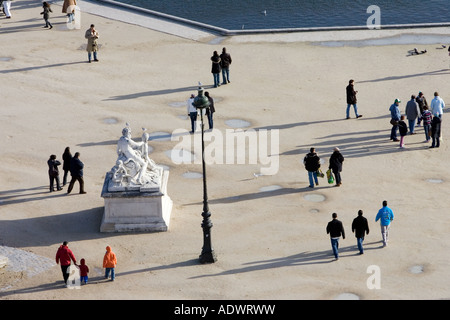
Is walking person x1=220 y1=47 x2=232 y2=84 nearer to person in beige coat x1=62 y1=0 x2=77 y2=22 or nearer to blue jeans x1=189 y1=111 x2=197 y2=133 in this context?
blue jeans x1=189 y1=111 x2=197 y2=133

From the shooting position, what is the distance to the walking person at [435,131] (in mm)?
31109

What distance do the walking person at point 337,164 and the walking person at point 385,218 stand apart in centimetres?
373

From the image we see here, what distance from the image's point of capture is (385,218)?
2473 centimetres

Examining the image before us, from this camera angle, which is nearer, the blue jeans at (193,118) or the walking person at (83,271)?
the walking person at (83,271)

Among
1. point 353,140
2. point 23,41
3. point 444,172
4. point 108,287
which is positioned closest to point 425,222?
point 444,172

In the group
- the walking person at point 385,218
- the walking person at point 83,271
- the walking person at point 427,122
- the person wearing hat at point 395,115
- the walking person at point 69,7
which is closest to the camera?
the walking person at point 83,271

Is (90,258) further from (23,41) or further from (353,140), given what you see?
(23,41)

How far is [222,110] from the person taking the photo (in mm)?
34469

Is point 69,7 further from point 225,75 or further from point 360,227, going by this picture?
point 360,227

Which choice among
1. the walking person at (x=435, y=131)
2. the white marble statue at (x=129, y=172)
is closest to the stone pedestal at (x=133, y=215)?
the white marble statue at (x=129, y=172)

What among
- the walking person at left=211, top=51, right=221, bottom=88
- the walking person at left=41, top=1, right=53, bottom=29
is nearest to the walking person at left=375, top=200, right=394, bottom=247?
the walking person at left=211, top=51, right=221, bottom=88

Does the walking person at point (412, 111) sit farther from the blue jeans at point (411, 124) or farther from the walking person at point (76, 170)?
the walking person at point (76, 170)

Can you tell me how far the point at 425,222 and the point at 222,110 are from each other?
1043 centimetres

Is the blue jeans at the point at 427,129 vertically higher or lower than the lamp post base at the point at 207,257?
higher
